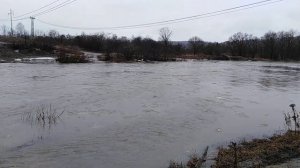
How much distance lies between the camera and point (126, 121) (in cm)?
1819

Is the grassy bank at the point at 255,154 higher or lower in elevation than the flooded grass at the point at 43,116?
lower

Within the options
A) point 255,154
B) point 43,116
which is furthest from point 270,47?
point 255,154

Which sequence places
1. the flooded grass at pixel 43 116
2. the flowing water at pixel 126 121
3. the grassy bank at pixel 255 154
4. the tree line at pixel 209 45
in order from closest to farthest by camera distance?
the grassy bank at pixel 255 154 → the flowing water at pixel 126 121 → the flooded grass at pixel 43 116 → the tree line at pixel 209 45

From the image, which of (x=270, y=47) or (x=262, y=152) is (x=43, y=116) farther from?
(x=270, y=47)

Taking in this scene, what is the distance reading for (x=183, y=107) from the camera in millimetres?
22484

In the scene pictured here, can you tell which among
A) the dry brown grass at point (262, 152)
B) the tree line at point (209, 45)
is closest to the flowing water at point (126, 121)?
the dry brown grass at point (262, 152)

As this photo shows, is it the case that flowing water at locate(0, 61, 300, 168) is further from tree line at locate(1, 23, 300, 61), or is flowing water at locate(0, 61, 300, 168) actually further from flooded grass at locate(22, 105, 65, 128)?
tree line at locate(1, 23, 300, 61)

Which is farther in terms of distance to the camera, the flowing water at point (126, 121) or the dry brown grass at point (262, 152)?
the flowing water at point (126, 121)

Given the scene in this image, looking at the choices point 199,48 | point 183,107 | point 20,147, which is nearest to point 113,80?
point 183,107

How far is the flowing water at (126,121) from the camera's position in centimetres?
1288

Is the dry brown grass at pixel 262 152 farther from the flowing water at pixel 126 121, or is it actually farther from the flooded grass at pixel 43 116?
the flooded grass at pixel 43 116

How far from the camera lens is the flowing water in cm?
1288

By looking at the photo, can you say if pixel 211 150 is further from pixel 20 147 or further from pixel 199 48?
pixel 199 48

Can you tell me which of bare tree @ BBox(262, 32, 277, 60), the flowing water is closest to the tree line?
bare tree @ BBox(262, 32, 277, 60)
